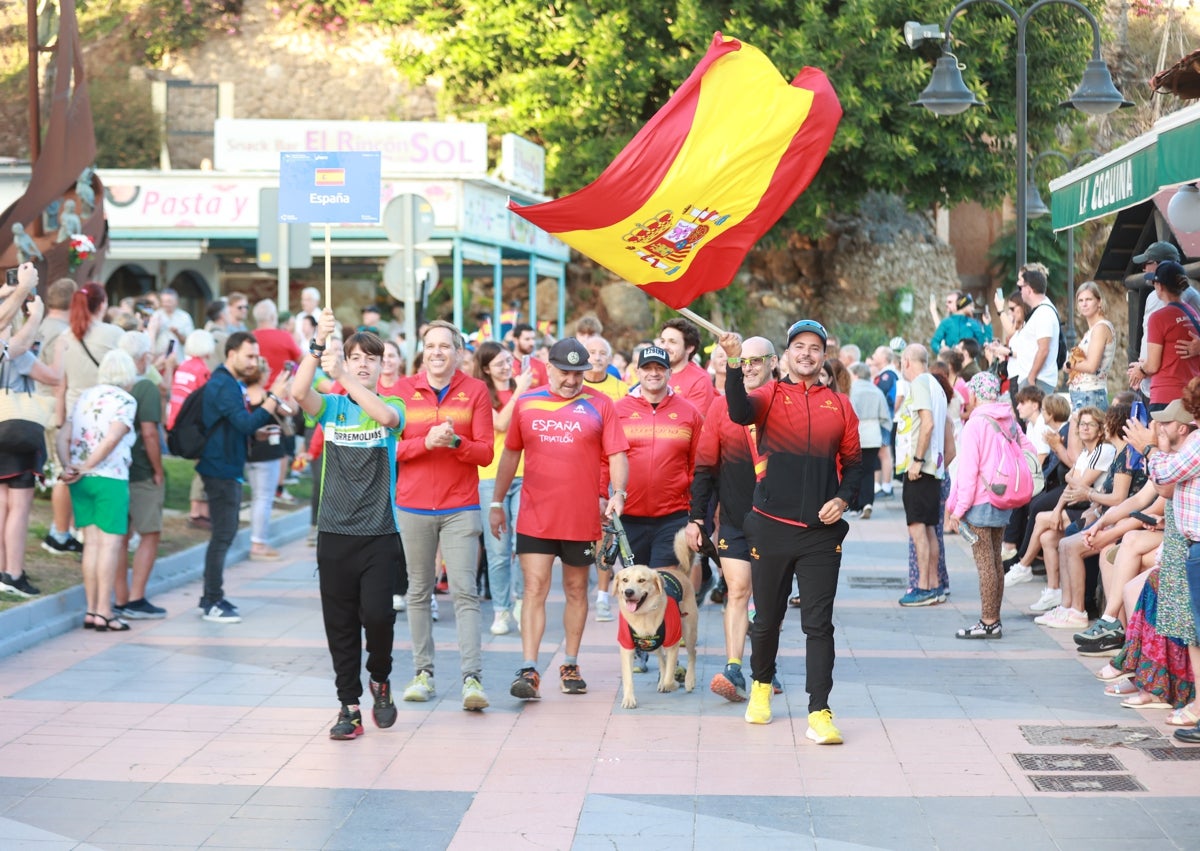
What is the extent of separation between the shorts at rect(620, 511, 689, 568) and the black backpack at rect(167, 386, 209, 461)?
385cm

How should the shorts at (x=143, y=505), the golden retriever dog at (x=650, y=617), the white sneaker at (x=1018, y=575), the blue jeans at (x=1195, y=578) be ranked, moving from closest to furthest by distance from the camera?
the blue jeans at (x=1195, y=578) < the golden retriever dog at (x=650, y=617) < the shorts at (x=143, y=505) < the white sneaker at (x=1018, y=575)

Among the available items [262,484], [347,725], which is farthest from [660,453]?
[262,484]

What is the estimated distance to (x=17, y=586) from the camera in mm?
11102

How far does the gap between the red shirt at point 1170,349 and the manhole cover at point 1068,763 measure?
3.55m

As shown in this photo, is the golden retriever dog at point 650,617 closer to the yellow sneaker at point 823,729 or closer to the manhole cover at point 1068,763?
the yellow sneaker at point 823,729

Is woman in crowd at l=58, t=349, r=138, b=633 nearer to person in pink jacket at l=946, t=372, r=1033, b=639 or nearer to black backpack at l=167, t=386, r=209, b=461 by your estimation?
black backpack at l=167, t=386, r=209, b=461

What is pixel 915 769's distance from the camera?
743 centimetres

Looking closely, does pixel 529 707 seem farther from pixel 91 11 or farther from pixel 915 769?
pixel 91 11

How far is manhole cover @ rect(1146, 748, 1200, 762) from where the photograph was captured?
750 cm

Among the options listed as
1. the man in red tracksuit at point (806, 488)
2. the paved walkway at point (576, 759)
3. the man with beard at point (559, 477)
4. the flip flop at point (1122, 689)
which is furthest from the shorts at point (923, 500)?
the man in red tracksuit at point (806, 488)

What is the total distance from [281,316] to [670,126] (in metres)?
10.5

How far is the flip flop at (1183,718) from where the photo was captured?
807 cm

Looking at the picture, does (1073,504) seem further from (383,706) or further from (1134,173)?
(383,706)

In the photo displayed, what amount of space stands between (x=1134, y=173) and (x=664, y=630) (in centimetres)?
392
